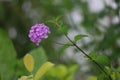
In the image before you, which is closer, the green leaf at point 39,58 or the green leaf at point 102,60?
the green leaf at point 102,60

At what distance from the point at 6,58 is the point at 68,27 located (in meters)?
0.58

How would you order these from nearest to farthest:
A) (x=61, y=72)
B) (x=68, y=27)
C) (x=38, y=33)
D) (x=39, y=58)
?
1. (x=38, y=33)
2. (x=39, y=58)
3. (x=61, y=72)
4. (x=68, y=27)

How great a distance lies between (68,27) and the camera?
1720 mm

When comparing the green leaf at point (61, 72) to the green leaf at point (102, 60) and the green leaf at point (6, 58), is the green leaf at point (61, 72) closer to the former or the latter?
the green leaf at point (6, 58)

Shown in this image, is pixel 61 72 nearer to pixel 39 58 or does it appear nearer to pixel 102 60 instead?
pixel 39 58

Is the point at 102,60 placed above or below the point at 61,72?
above

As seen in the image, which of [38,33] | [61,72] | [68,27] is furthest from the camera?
[68,27]

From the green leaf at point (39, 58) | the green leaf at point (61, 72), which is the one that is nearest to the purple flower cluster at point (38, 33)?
the green leaf at point (39, 58)

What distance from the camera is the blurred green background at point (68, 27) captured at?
4.02 ft

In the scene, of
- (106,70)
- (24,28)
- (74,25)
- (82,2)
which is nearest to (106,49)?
(74,25)

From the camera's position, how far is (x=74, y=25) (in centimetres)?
177

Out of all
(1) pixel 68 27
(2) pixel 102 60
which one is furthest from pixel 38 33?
(1) pixel 68 27

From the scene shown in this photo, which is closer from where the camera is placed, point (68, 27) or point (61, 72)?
point (61, 72)

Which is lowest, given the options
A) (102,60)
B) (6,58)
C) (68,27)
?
(68,27)
